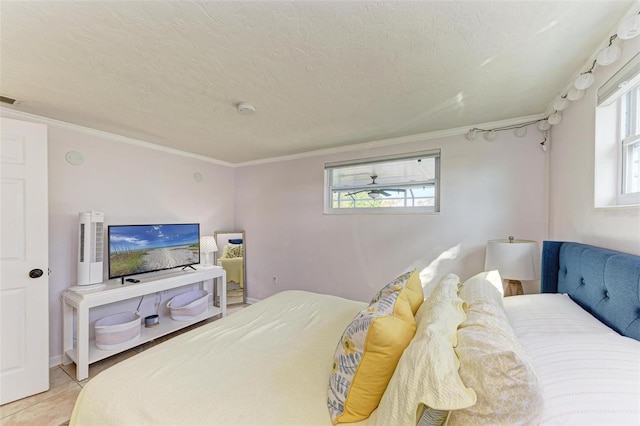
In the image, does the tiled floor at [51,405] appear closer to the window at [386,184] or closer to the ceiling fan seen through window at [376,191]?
the window at [386,184]

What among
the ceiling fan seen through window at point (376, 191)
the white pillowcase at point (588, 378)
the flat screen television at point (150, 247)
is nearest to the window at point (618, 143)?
the white pillowcase at point (588, 378)

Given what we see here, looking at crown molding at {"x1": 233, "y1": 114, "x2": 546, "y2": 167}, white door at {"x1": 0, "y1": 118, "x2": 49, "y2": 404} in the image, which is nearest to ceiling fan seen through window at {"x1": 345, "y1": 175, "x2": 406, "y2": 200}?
crown molding at {"x1": 233, "y1": 114, "x2": 546, "y2": 167}

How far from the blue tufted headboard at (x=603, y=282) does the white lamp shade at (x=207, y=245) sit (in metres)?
3.67

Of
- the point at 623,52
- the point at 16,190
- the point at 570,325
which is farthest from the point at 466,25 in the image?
the point at 16,190

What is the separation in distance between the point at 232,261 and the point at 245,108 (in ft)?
8.51

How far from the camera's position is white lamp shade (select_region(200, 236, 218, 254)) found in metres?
3.49

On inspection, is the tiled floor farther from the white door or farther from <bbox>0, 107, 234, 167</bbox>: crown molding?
<bbox>0, 107, 234, 167</bbox>: crown molding

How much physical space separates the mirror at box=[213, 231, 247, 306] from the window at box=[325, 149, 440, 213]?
5.44 ft

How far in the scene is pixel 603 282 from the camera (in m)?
1.17

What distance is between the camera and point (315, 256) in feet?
11.2

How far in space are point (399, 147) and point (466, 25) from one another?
1.73 meters

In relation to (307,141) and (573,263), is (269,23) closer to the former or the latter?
(307,141)

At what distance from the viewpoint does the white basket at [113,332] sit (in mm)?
2340

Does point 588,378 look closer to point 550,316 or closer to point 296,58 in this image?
point 550,316
